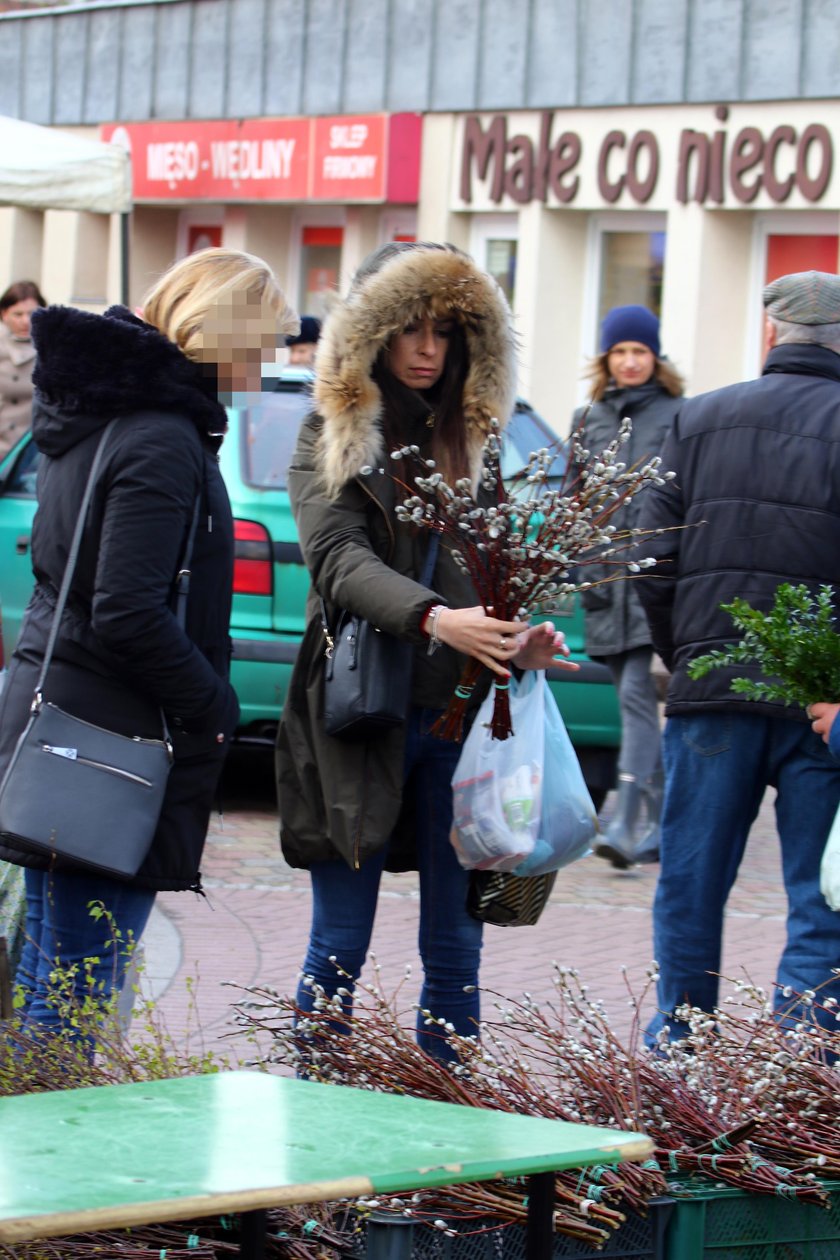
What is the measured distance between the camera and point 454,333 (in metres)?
4.36

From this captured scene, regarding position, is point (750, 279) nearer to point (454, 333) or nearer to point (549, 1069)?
point (454, 333)

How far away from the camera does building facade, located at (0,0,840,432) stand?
45.6 ft

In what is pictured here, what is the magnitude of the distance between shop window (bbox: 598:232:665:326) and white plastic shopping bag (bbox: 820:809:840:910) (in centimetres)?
1160

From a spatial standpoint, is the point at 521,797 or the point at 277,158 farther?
the point at 277,158

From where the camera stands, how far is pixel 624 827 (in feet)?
27.4

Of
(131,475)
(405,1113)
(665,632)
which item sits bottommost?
(405,1113)

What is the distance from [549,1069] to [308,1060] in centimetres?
43

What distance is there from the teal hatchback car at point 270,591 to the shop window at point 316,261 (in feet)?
31.6

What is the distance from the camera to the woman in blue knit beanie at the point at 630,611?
26.9 ft

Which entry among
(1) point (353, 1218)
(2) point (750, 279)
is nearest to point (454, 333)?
(1) point (353, 1218)

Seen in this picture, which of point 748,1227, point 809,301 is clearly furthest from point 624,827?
point 748,1227

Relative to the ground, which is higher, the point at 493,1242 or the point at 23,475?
the point at 23,475

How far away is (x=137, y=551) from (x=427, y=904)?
3.49 feet

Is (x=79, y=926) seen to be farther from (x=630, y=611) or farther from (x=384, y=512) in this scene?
(x=630, y=611)
